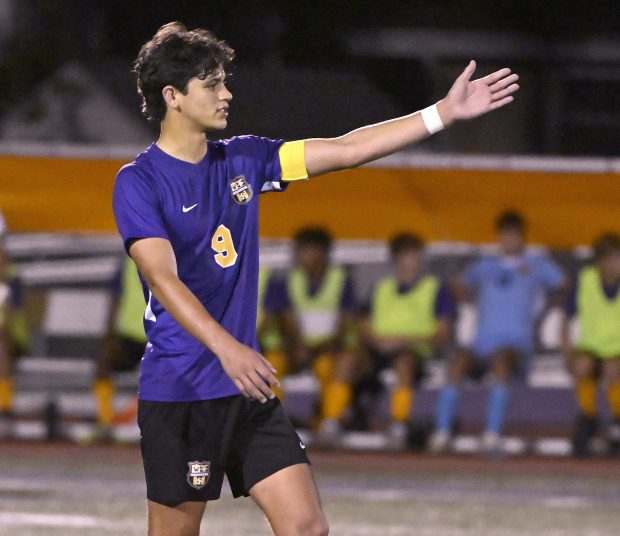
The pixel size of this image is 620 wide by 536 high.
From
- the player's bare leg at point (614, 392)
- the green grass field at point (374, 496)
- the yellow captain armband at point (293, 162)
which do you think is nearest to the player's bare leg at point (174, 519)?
the yellow captain armband at point (293, 162)

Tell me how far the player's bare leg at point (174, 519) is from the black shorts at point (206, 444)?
0.08 ft

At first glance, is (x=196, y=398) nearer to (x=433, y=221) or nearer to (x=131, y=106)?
(x=433, y=221)

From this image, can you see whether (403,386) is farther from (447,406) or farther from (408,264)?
(408,264)

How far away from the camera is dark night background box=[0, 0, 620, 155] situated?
2744cm

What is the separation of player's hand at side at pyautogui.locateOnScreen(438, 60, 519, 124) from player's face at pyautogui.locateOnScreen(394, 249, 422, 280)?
290 inches

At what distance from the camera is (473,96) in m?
5.24

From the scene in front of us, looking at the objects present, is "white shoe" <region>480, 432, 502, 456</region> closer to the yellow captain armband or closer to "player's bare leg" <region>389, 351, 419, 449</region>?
"player's bare leg" <region>389, 351, 419, 449</region>

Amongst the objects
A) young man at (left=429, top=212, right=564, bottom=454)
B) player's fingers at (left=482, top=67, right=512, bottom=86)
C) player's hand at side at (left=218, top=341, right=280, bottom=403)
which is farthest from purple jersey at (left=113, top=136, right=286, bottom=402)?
young man at (left=429, top=212, right=564, bottom=454)

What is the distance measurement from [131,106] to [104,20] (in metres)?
9.91

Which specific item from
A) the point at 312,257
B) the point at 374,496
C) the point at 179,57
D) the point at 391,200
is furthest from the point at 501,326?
the point at 179,57

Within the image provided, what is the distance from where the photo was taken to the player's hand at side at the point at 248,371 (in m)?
4.68

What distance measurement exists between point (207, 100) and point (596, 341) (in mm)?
7461

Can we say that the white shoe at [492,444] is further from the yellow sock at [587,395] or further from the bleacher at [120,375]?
the bleacher at [120,375]

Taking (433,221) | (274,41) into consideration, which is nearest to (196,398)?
(433,221)
